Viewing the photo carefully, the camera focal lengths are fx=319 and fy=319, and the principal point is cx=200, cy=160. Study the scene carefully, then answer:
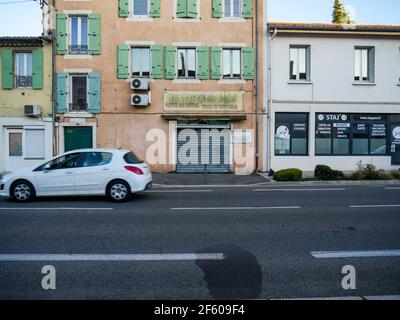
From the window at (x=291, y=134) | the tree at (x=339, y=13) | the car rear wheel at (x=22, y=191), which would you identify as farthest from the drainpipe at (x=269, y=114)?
the tree at (x=339, y=13)

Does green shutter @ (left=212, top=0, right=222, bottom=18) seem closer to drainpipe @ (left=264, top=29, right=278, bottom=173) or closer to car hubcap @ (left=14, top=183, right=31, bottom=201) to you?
drainpipe @ (left=264, top=29, right=278, bottom=173)

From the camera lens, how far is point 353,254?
4.88m

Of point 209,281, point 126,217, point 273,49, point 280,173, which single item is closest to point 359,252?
point 209,281

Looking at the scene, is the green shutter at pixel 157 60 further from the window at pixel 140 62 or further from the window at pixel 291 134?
the window at pixel 291 134

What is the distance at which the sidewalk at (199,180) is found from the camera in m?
13.9

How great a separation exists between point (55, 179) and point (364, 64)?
57.1 feet

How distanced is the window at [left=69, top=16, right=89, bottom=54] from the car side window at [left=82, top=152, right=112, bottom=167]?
393 inches

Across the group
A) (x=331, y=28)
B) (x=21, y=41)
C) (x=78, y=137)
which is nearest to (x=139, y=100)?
(x=78, y=137)

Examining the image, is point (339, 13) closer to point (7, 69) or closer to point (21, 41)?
point (21, 41)

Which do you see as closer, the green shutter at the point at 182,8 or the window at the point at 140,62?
the green shutter at the point at 182,8

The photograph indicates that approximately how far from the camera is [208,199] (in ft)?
32.1

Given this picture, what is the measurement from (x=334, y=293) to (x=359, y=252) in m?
1.66

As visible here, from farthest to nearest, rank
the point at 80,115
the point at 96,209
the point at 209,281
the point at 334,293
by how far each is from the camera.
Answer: the point at 80,115 → the point at 96,209 → the point at 209,281 → the point at 334,293

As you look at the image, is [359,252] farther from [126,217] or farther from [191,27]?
[191,27]
